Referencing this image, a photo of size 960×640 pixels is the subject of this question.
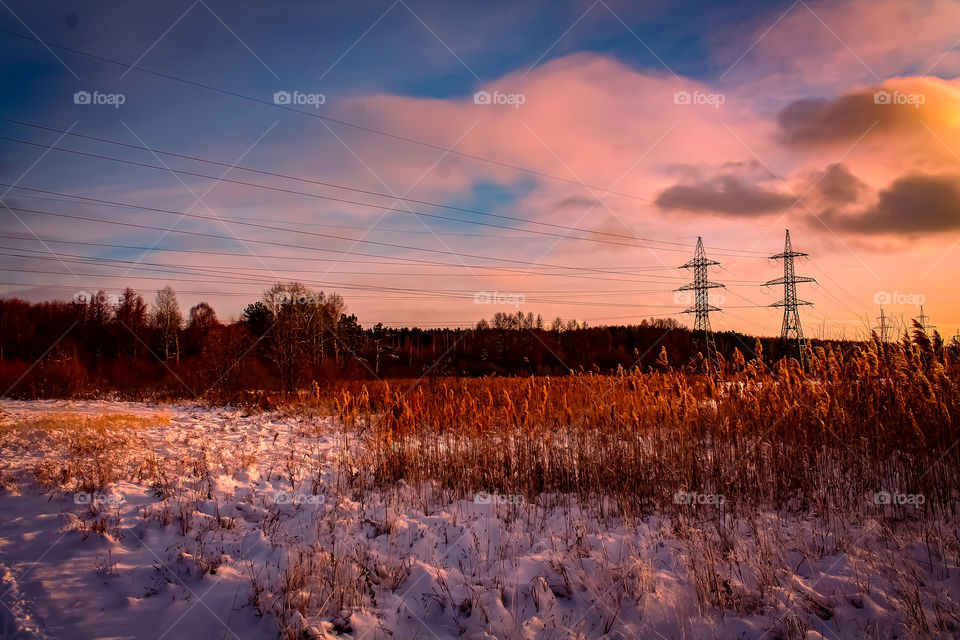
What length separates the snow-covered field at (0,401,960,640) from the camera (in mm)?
3131

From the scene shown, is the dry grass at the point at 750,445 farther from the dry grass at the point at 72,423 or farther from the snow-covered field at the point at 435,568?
the dry grass at the point at 72,423

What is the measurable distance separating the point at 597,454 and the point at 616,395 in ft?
11.0

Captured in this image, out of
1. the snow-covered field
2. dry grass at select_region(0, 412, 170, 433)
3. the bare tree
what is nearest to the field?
the snow-covered field

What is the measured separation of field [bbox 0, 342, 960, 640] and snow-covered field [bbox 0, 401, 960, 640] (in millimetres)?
21

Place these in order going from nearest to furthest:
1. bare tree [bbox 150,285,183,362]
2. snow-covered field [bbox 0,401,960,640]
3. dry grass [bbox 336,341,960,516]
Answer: snow-covered field [bbox 0,401,960,640] → dry grass [bbox 336,341,960,516] → bare tree [bbox 150,285,183,362]

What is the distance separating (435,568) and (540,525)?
130 centimetres

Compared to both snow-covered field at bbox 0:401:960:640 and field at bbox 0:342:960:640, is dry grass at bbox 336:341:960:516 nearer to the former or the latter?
field at bbox 0:342:960:640

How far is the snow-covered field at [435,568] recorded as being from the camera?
10.3 feet

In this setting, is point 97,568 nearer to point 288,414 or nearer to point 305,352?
point 288,414

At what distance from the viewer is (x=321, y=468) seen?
22.8ft

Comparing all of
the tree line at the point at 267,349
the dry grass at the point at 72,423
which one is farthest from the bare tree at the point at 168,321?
the dry grass at the point at 72,423

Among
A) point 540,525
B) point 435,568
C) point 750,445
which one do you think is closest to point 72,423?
point 435,568

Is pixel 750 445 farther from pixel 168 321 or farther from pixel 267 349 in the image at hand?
pixel 168 321

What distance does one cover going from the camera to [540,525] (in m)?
4.76
